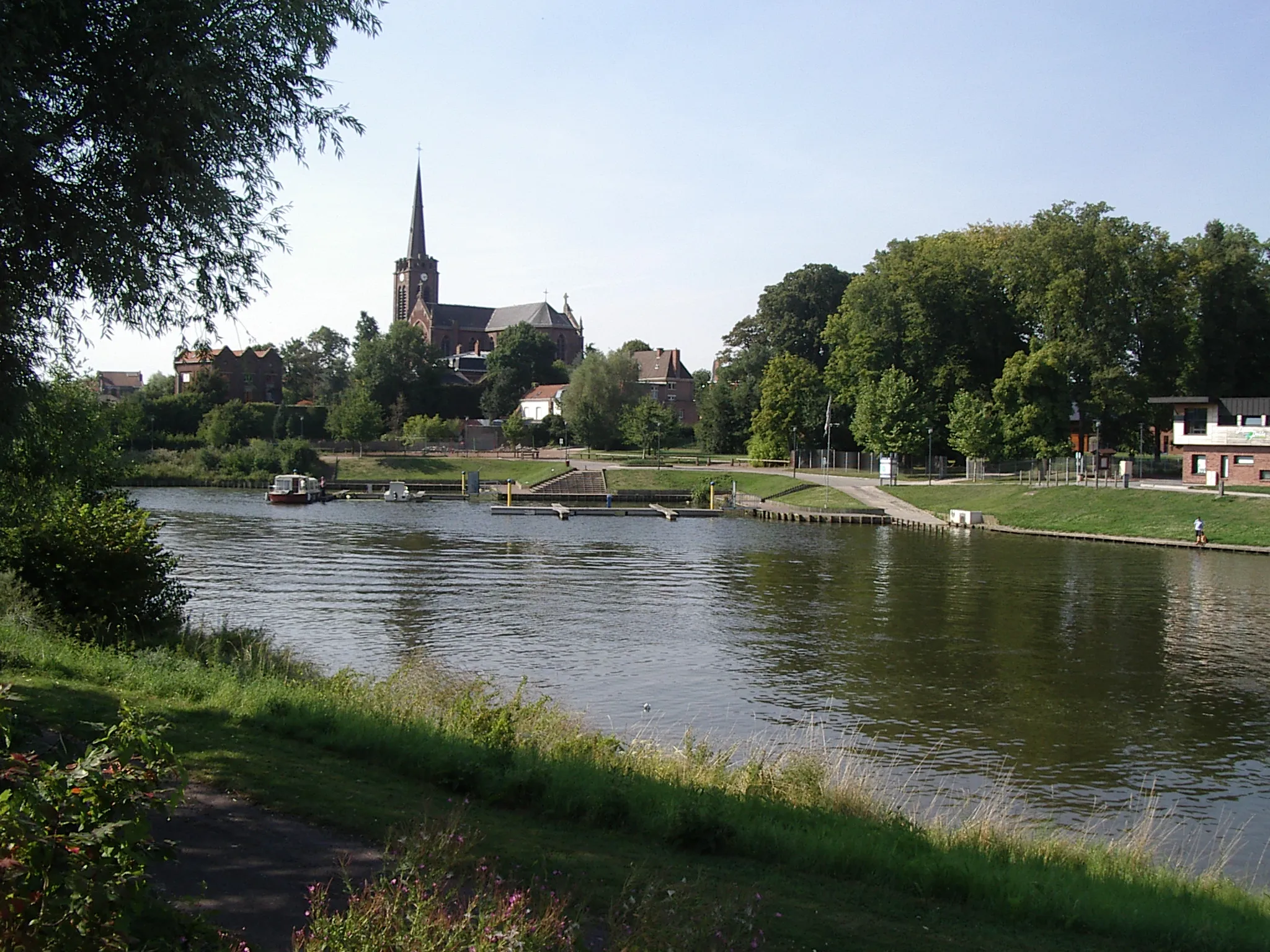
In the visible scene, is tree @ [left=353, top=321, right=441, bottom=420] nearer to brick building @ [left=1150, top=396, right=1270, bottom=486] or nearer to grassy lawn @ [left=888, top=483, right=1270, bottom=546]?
grassy lawn @ [left=888, top=483, right=1270, bottom=546]

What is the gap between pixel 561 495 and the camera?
268 feet

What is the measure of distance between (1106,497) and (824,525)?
15366 millimetres

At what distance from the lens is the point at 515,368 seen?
134250 millimetres

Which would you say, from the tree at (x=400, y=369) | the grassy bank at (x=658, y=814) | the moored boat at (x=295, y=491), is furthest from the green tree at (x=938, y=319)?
the grassy bank at (x=658, y=814)

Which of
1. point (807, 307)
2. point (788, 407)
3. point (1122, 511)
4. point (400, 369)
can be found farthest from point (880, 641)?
point (400, 369)

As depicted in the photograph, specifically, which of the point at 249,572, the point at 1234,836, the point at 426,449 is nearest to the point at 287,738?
the point at 1234,836

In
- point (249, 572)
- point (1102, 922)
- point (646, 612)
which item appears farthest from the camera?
point (249, 572)

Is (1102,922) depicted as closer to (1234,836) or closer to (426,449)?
(1234,836)

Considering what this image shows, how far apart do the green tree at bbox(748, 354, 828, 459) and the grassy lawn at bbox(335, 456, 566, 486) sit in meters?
17.7

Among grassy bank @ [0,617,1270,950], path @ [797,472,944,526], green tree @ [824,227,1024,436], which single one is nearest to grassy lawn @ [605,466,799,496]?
path @ [797,472,944,526]

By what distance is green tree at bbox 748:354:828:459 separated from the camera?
87.9 metres

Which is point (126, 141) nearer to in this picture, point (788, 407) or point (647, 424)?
point (788, 407)

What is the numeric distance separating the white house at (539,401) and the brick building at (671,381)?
1316 cm

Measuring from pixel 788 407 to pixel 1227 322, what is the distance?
3240 centimetres
